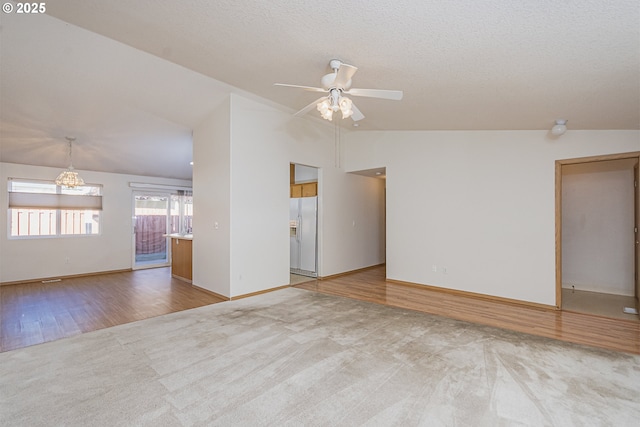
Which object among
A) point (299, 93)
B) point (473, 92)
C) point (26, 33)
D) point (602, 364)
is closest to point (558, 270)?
point (602, 364)

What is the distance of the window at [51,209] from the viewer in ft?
19.7

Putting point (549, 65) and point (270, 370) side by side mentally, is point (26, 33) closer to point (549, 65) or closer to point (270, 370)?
point (270, 370)

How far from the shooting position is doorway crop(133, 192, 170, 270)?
298 inches

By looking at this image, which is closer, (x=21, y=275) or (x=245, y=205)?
(x=245, y=205)

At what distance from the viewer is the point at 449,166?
513 cm

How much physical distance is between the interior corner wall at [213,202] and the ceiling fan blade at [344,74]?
2285 mm

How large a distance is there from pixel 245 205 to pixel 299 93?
192 cm

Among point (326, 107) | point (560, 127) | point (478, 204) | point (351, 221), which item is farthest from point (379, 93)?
point (351, 221)

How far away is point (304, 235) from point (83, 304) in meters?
3.88

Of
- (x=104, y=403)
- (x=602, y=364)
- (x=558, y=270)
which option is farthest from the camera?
(x=558, y=270)
